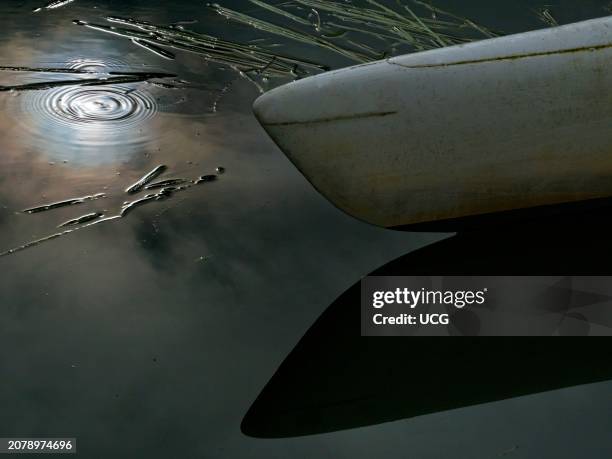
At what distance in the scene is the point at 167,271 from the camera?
101 inches

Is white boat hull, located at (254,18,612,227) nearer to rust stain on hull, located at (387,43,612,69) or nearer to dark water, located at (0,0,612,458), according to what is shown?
rust stain on hull, located at (387,43,612,69)

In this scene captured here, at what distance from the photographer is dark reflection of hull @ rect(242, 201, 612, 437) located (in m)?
2.16

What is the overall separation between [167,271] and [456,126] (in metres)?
1.02

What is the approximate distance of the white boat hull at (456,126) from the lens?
259 centimetres

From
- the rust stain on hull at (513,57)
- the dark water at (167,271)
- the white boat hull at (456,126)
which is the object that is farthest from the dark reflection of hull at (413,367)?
the rust stain on hull at (513,57)

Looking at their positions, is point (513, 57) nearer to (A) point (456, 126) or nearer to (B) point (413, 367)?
(A) point (456, 126)

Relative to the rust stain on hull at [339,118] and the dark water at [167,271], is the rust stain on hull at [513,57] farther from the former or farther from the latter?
the dark water at [167,271]

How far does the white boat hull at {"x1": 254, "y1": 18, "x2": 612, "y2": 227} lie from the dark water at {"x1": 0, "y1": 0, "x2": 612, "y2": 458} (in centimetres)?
23

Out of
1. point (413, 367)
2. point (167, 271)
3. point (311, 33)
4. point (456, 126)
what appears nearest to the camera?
point (413, 367)

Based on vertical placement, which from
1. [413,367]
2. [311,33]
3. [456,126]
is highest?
[456,126]

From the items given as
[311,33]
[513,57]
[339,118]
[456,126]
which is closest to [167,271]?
[339,118]

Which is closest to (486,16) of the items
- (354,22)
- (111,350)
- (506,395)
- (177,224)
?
(354,22)

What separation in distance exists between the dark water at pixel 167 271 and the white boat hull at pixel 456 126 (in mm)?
228

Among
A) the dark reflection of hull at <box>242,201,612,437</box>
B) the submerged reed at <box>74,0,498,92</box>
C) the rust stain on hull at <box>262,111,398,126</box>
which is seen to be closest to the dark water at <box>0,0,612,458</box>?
the dark reflection of hull at <box>242,201,612,437</box>
